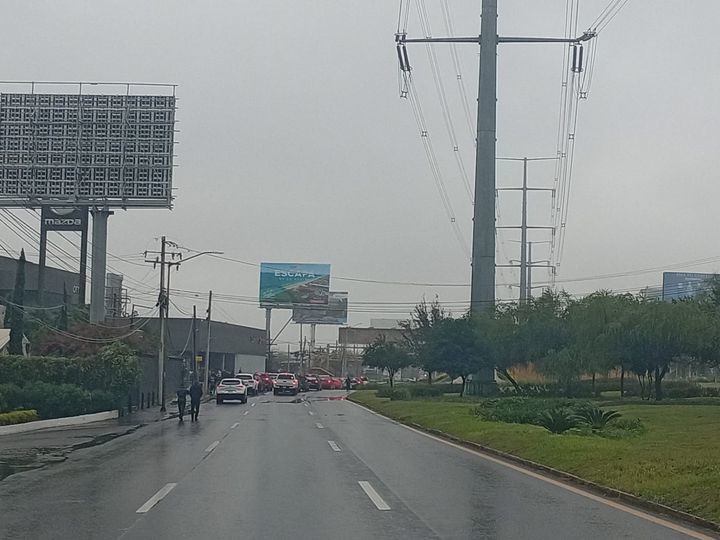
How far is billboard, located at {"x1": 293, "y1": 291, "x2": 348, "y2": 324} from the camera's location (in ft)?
321

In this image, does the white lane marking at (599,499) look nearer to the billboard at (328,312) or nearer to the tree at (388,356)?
the tree at (388,356)

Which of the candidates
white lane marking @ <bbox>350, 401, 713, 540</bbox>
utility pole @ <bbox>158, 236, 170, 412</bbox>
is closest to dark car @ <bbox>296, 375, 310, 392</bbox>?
utility pole @ <bbox>158, 236, 170, 412</bbox>

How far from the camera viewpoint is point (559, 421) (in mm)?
25891

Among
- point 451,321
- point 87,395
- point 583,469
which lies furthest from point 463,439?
point 451,321

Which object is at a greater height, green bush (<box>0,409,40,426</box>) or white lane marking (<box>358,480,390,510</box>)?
white lane marking (<box>358,480,390,510</box>)

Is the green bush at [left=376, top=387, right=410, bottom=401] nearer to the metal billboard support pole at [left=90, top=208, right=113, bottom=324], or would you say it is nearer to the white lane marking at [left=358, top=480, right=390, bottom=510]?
the metal billboard support pole at [left=90, top=208, right=113, bottom=324]

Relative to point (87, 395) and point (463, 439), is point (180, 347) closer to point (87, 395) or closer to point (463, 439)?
point (87, 395)

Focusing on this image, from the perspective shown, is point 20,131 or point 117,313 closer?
point 20,131

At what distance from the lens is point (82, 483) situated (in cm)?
1683

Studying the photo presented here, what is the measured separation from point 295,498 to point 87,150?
175 feet

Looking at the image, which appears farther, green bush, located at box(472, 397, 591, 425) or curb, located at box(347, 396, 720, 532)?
green bush, located at box(472, 397, 591, 425)

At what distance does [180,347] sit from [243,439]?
246ft

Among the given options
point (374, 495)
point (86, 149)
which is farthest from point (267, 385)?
point (374, 495)

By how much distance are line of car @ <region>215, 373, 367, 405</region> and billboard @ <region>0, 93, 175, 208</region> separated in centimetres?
1365
